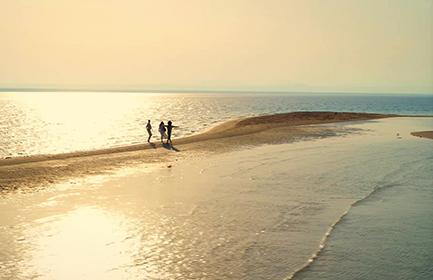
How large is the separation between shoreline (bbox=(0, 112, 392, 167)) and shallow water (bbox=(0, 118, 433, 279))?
7.63 m

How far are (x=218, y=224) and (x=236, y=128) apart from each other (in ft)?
126

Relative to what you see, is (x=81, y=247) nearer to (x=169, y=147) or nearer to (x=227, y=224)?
(x=227, y=224)

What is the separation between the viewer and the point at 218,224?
588 inches

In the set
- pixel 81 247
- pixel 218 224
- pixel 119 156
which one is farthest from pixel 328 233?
pixel 119 156

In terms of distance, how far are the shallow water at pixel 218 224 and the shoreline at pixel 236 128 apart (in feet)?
25.0

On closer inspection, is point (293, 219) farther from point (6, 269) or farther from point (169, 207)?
point (6, 269)

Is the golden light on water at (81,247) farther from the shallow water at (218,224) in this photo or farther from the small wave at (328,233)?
the small wave at (328,233)

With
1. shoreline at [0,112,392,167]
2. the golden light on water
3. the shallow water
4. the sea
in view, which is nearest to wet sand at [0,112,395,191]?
shoreline at [0,112,392,167]

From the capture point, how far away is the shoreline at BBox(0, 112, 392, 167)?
29797 mm

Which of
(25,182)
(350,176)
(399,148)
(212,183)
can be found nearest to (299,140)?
(399,148)

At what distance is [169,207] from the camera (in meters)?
17.2

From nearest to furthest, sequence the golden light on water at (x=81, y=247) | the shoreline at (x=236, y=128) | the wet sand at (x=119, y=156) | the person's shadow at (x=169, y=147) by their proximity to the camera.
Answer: the golden light on water at (x=81, y=247) < the wet sand at (x=119, y=156) < the shoreline at (x=236, y=128) < the person's shadow at (x=169, y=147)

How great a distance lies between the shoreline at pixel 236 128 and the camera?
97.8ft

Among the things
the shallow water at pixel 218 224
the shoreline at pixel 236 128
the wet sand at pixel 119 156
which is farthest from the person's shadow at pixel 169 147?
the shallow water at pixel 218 224
